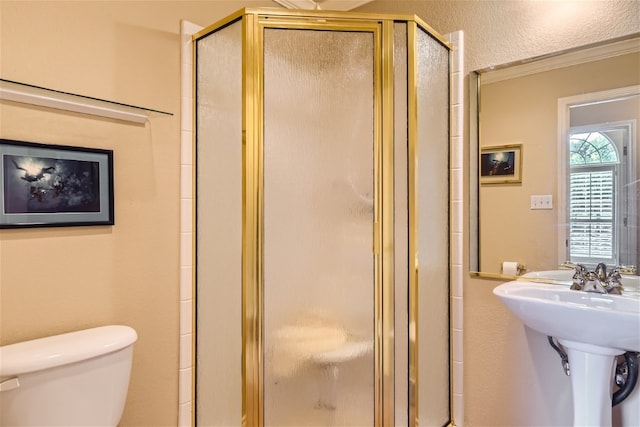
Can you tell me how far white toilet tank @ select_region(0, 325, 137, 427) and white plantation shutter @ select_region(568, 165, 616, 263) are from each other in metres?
1.75

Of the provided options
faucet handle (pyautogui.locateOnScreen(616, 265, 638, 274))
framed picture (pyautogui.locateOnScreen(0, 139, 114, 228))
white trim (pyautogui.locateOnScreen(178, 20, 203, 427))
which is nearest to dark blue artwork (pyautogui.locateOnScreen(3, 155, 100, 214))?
framed picture (pyautogui.locateOnScreen(0, 139, 114, 228))

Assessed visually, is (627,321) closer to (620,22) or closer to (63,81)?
(620,22)

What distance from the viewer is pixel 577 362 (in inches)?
52.7

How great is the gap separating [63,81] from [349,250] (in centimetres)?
116

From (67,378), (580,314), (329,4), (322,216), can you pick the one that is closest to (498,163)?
(580,314)

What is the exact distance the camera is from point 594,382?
130 cm

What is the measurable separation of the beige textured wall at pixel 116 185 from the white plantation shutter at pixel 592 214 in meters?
Answer: 1.67

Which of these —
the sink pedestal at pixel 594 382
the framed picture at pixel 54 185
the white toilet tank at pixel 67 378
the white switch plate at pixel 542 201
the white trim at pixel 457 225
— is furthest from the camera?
the white trim at pixel 457 225

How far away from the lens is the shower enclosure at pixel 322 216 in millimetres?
1334

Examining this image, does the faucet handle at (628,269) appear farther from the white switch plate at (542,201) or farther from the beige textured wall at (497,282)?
A: the beige textured wall at (497,282)

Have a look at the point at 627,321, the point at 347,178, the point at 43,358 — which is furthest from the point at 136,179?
the point at 627,321

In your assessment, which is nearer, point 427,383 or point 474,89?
point 427,383

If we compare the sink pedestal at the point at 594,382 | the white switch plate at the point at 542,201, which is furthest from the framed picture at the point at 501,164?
the sink pedestal at the point at 594,382

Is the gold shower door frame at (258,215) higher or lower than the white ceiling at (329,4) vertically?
lower
